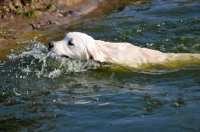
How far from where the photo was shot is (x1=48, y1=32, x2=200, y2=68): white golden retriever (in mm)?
8656

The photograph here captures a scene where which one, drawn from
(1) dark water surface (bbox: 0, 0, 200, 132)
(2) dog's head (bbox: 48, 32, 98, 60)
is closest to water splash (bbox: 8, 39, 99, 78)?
(1) dark water surface (bbox: 0, 0, 200, 132)

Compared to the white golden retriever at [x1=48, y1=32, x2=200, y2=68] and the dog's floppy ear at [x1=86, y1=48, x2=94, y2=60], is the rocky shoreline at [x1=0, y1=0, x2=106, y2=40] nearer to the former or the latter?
the white golden retriever at [x1=48, y1=32, x2=200, y2=68]

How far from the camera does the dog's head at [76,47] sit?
864 centimetres

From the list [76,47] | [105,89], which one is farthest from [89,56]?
[105,89]

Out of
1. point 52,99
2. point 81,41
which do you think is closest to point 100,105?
point 52,99

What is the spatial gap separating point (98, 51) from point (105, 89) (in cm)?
123

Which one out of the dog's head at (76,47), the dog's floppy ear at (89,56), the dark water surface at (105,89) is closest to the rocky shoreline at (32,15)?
the dark water surface at (105,89)

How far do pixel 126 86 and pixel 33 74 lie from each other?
192 cm

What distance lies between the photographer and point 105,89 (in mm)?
7695

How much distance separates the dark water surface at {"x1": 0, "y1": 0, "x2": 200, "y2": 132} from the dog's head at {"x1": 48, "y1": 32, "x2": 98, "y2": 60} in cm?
15

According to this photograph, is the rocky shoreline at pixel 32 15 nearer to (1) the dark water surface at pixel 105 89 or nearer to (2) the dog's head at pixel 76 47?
(1) the dark water surface at pixel 105 89

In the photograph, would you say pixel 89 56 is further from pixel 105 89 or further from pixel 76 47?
pixel 105 89

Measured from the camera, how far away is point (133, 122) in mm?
6105

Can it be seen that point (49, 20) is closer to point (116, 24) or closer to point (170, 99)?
point (116, 24)
